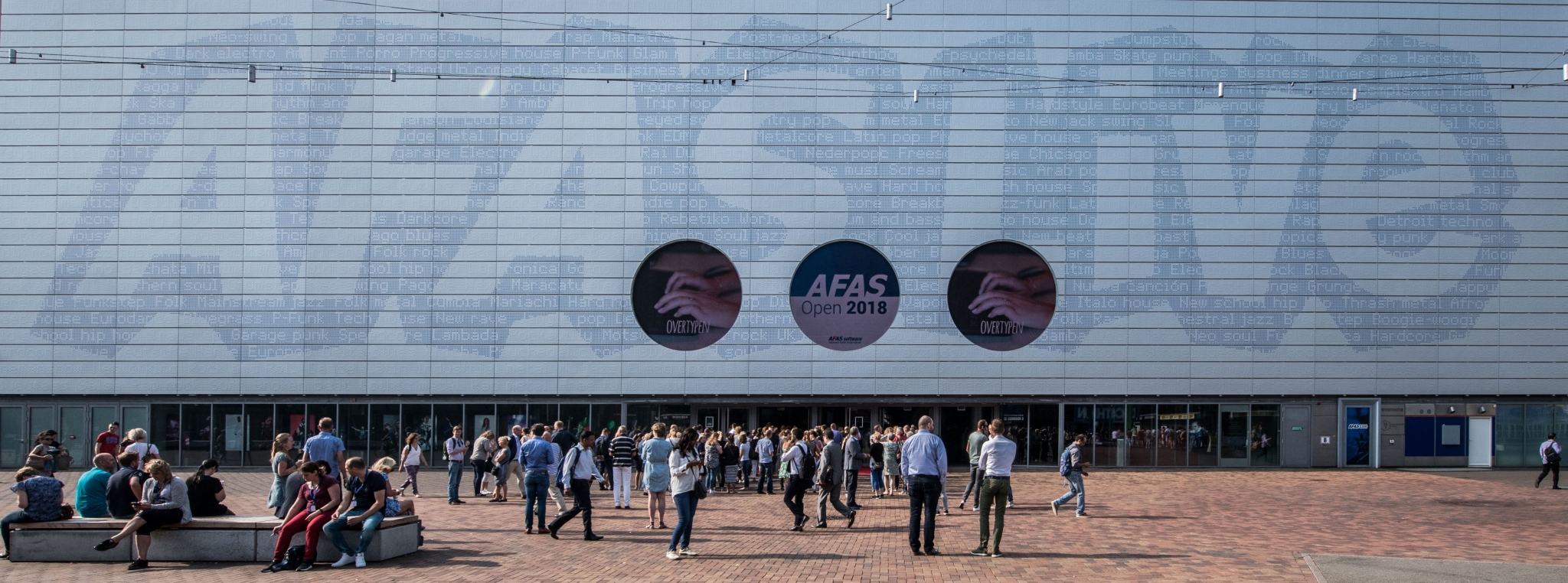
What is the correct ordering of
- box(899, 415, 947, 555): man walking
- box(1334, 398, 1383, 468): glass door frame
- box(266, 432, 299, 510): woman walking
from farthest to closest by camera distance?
box(1334, 398, 1383, 468): glass door frame < box(266, 432, 299, 510): woman walking < box(899, 415, 947, 555): man walking

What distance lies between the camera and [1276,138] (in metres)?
31.4

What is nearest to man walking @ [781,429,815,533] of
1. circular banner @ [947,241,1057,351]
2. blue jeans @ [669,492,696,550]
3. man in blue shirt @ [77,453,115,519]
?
blue jeans @ [669,492,696,550]

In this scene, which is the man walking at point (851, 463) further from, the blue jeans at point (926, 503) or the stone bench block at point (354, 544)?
the stone bench block at point (354, 544)

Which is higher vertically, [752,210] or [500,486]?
[752,210]

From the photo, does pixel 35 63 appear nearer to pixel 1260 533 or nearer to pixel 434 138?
pixel 434 138

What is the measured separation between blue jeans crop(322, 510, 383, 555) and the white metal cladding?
18.8 m

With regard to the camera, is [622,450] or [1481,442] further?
[1481,442]

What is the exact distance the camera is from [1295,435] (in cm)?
3173

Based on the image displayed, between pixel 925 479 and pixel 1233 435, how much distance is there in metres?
21.6

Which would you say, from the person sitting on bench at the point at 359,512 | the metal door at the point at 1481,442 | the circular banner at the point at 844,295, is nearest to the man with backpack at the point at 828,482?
the person sitting on bench at the point at 359,512

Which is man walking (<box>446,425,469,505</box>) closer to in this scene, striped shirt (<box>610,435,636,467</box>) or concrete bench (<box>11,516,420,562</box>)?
striped shirt (<box>610,435,636,467</box>)

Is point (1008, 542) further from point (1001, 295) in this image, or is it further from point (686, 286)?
point (686, 286)

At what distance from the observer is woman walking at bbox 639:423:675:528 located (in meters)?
14.8

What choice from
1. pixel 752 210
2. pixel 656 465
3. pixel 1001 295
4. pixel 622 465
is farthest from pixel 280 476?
pixel 1001 295
